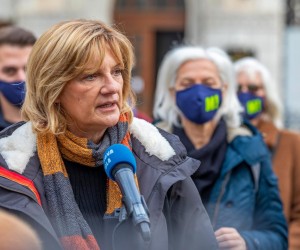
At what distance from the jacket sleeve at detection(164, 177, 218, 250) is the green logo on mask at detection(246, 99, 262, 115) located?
2541 millimetres

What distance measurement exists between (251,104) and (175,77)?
123 centimetres

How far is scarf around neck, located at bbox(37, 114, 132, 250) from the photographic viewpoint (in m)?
2.81

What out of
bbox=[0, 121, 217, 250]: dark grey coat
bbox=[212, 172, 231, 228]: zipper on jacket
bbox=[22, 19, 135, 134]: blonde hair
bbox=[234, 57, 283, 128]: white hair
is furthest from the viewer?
bbox=[234, 57, 283, 128]: white hair

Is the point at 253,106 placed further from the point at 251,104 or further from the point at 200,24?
the point at 200,24

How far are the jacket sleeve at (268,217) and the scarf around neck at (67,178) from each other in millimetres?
1033

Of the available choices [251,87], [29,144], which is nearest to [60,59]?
[29,144]

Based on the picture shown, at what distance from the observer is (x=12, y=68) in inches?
188

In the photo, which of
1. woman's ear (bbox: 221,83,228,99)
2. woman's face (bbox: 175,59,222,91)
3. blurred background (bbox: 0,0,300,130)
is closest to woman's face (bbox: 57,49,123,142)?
woman's face (bbox: 175,59,222,91)

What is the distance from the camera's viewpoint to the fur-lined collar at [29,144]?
2.92 meters

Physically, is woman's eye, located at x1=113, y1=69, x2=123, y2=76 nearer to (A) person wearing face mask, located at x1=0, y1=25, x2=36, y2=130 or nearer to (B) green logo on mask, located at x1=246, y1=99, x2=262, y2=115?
(A) person wearing face mask, located at x1=0, y1=25, x2=36, y2=130

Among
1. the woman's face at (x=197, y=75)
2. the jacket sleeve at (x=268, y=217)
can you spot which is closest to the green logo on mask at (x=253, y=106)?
the woman's face at (x=197, y=75)

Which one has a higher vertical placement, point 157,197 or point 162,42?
point 157,197

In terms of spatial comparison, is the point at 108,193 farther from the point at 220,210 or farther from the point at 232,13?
the point at 232,13

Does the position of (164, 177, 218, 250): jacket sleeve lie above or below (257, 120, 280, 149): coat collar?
above
